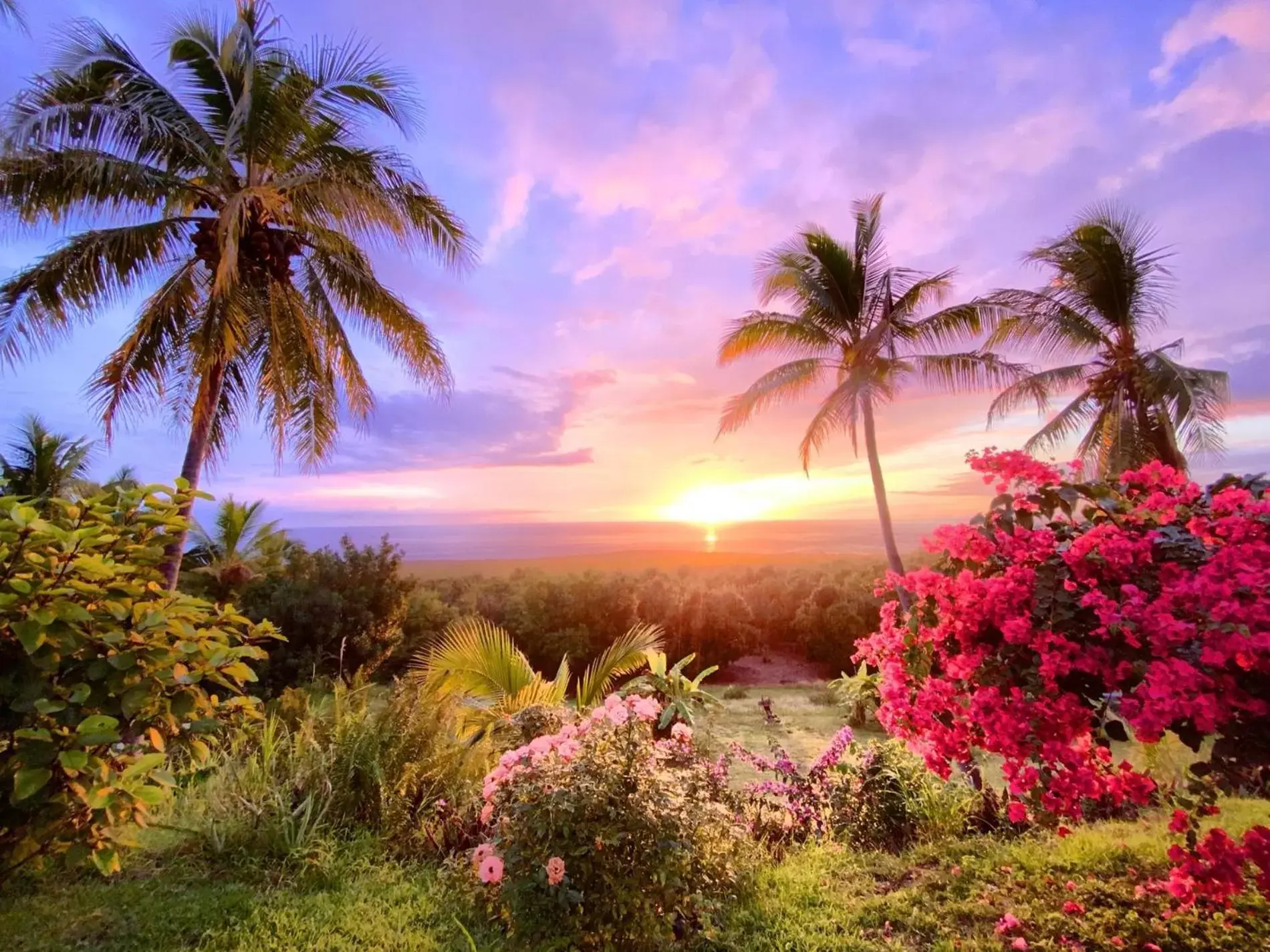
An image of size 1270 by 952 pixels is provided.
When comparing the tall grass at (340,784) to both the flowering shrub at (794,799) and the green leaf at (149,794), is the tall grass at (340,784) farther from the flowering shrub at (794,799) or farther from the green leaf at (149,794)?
the flowering shrub at (794,799)

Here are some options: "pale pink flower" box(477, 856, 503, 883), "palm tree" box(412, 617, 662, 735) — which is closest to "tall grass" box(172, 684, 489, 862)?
"palm tree" box(412, 617, 662, 735)

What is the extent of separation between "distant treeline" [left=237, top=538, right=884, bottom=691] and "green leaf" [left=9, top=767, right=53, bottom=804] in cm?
929

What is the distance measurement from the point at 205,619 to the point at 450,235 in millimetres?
6758

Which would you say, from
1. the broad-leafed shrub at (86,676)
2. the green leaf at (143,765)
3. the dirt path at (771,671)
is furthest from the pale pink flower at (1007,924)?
the dirt path at (771,671)

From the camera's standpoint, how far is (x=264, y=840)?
3.83 m

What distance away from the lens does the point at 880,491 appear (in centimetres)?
982

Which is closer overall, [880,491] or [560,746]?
[560,746]

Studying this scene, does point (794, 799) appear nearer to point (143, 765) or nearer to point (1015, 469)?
point (1015, 469)

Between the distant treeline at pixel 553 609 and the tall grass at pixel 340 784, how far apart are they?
6.57 meters

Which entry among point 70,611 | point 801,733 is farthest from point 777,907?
point 801,733

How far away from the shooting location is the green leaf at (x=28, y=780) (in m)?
1.97

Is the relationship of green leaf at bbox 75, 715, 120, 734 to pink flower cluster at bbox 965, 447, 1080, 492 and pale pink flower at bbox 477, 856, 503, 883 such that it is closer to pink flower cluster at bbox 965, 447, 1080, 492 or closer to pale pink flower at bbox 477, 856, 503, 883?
pale pink flower at bbox 477, 856, 503, 883

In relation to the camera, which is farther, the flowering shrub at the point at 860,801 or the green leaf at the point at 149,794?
the flowering shrub at the point at 860,801

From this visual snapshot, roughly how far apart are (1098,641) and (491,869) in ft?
8.81
